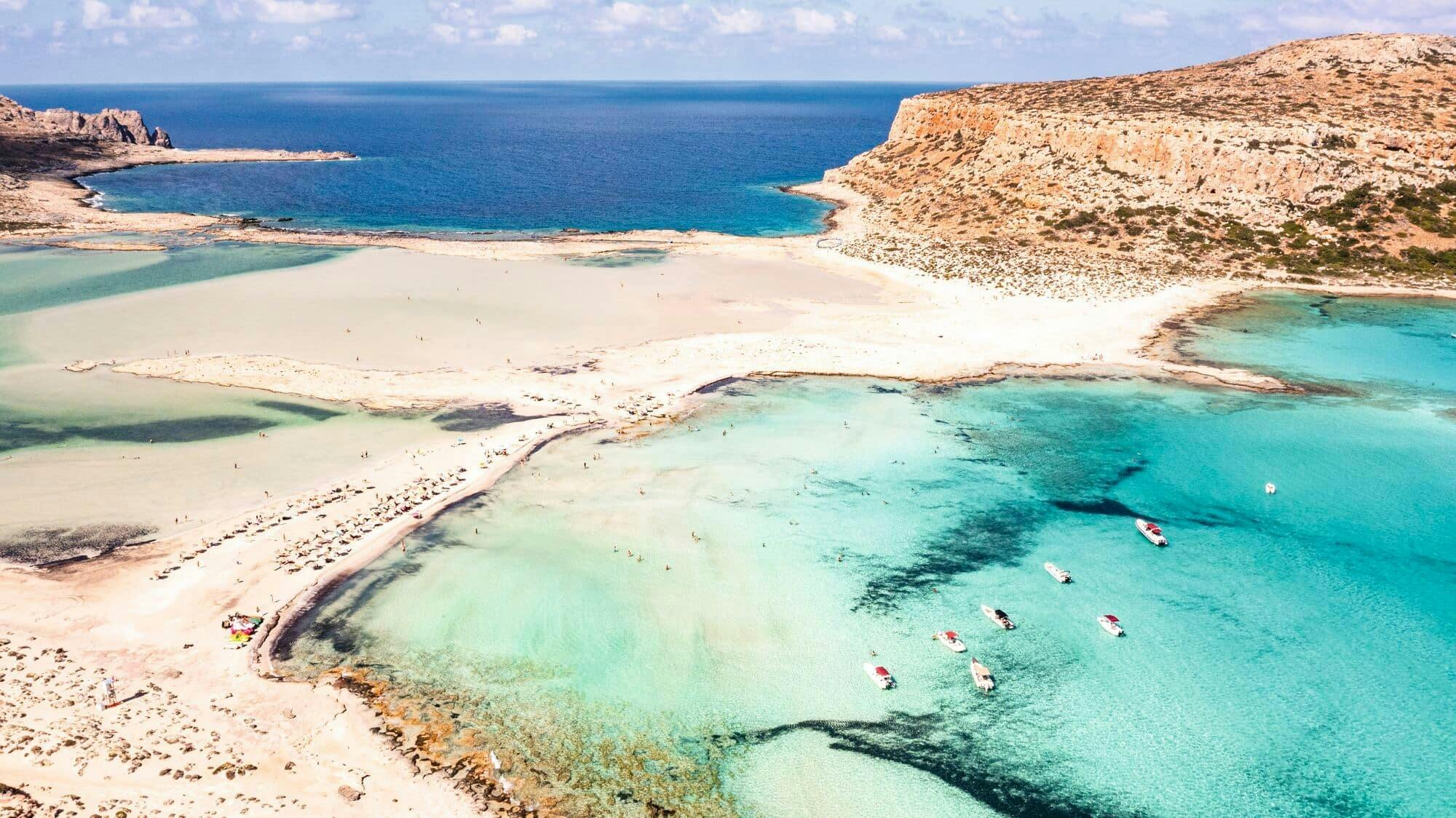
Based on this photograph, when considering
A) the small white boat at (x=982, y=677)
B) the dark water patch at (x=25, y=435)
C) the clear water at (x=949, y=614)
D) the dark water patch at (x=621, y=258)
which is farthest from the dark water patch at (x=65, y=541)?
the dark water patch at (x=621, y=258)

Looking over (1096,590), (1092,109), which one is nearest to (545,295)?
(1096,590)

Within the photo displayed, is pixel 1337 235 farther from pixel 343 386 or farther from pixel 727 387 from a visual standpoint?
pixel 343 386

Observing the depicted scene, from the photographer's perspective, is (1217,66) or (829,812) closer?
(829,812)

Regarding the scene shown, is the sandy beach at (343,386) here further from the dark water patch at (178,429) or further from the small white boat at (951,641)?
the small white boat at (951,641)

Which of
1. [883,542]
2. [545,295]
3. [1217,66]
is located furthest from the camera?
[1217,66]

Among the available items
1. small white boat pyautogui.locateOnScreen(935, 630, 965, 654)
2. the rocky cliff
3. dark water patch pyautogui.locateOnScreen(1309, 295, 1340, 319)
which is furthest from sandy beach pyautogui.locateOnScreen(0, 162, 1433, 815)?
small white boat pyautogui.locateOnScreen(935, 630, 965, 654)

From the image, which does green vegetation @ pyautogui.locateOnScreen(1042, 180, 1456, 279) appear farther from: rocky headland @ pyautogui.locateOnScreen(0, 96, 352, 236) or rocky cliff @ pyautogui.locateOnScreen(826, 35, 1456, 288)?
rocky headland @ pyautogui.locateOnScreen(0, 96, 352, 236)

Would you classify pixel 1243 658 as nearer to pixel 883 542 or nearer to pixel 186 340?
pixel 883 542
